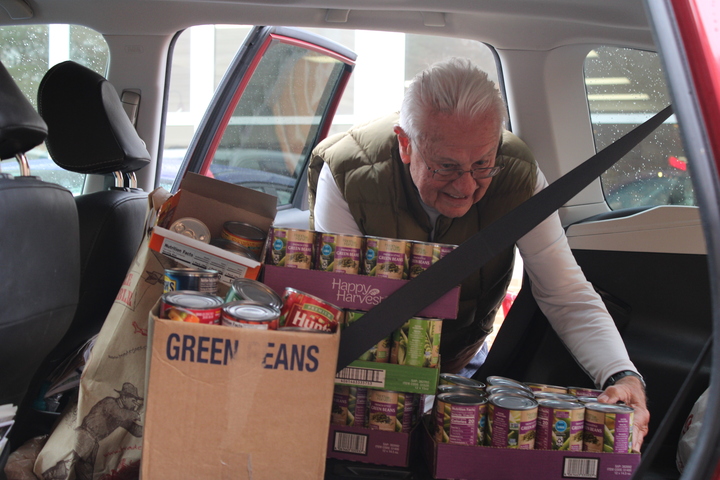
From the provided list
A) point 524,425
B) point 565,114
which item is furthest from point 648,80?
point 524,425

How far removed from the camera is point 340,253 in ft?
4.56

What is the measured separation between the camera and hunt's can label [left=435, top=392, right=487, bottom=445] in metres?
1.31

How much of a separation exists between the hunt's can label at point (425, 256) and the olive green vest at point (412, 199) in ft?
2.12

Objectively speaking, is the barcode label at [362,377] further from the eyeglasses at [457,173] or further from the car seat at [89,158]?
the car seat at [89,158]

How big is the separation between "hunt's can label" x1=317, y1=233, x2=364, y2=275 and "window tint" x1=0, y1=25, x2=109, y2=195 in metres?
1.54

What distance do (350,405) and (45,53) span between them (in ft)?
6.97

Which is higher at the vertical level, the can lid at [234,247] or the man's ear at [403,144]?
the man's ear at [403,144]

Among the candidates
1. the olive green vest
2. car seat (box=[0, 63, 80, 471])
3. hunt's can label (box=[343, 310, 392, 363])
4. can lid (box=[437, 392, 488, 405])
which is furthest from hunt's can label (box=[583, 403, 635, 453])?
car seat (box=[0, 63, 80, 471])

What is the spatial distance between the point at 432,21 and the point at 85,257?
151 centimetres

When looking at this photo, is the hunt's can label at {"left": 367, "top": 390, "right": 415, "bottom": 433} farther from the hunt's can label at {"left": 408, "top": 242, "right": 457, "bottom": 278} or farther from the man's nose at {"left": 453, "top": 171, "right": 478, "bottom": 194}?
the man's nose at {"left": 453, "top": 171, "right": 478, "bottom": 194}

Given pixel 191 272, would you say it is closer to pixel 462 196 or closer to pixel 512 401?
pixel 512 401

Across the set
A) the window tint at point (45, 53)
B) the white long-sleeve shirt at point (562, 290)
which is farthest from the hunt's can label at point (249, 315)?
the window tint at point (45, 53)

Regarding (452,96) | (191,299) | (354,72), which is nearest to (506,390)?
(191,299)

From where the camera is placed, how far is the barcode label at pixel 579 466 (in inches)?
51.8
